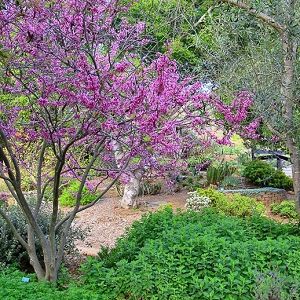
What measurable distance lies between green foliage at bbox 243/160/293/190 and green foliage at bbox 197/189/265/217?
322 cm

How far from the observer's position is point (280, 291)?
3744 mm

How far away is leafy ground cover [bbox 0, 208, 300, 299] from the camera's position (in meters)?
4.14

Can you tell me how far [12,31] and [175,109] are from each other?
1.55 meters

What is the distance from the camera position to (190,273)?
436 cm

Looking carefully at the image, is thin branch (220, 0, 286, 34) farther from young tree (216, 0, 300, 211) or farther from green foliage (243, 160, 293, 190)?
green foliage (243, 160, 293, 190)

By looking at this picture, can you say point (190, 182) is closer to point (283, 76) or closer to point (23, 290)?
Result: point (283, 76)

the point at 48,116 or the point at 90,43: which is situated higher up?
the point at 90,43

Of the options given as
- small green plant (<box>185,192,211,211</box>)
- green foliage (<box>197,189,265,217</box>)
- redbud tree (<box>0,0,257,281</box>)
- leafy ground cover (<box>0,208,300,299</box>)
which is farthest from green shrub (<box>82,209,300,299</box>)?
small green plant (<box>185,192,211,211</box>)

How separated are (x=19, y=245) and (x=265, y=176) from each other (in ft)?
29.1

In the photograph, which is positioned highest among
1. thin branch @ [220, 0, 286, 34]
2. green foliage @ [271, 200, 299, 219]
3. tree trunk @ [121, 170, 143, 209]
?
thin branch @ [220, 0, 286, 34]

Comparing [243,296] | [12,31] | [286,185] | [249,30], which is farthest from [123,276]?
[286,185]

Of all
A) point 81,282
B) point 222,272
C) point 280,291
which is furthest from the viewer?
point 81,282

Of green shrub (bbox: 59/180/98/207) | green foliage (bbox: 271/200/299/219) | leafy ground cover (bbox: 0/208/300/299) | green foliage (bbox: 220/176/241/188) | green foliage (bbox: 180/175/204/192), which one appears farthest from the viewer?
green foliage (bbox: 180/175/204/192)

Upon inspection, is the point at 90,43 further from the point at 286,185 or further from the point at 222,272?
the point at 286,185
